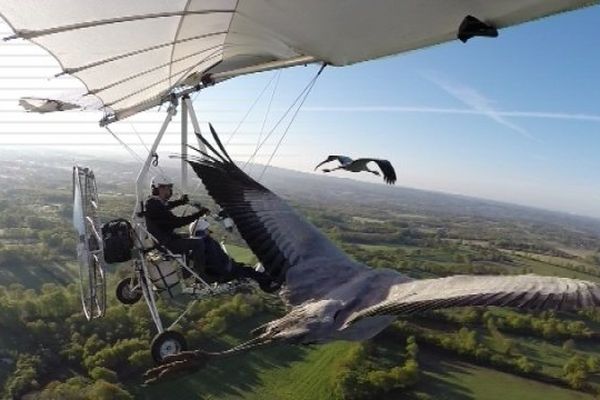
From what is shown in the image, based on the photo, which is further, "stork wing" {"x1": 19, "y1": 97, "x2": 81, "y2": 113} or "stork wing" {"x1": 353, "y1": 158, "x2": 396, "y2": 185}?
"stork wing" {"x1": 19, "y1": 97, "x2": 81, "y2": 113}

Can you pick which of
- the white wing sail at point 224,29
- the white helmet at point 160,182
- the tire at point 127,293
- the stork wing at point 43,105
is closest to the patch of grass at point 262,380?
the tire at point 127,293

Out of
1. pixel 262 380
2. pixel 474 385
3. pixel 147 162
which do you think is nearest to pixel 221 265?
pixel 147 162

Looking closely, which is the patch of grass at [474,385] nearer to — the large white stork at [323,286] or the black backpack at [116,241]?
the black backpack at [116,241]

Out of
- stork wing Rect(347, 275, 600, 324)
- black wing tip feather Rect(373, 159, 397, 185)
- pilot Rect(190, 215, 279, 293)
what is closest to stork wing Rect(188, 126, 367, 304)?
black wing tip feather Rect(373, 159, 397, 185)

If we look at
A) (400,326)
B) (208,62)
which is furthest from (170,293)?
(400,326)

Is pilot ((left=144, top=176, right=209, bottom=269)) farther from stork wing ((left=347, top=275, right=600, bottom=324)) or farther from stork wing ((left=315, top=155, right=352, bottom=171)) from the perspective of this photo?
stork wing ((left=347, top=275, right=600, bottom=324))
